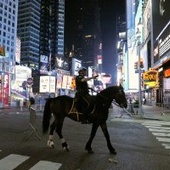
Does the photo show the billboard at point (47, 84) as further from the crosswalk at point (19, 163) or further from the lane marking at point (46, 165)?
the lane marking at point (46, 165)

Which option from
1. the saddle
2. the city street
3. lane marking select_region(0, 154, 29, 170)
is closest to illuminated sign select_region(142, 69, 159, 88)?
the city street

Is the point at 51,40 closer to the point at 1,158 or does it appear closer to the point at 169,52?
the point at 169,52

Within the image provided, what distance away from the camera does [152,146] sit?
34.4 feet

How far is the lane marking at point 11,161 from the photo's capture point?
7.09 m

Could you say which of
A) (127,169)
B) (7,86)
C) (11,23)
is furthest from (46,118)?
(11,23)

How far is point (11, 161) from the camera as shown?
7.62 m

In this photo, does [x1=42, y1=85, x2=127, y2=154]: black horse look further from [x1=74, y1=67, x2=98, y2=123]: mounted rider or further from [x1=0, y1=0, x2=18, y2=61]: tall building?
[x1=0, y1=0, x2=18, y2=61]: tall building

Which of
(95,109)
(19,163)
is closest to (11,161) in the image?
(19,163)

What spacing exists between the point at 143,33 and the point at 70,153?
75.8 metres

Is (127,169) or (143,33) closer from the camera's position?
(127,169)

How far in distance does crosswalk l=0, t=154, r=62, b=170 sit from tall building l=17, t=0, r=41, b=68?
16037cm

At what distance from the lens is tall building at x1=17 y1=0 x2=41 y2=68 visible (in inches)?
6599

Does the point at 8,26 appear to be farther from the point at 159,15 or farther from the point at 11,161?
the point at 11,161

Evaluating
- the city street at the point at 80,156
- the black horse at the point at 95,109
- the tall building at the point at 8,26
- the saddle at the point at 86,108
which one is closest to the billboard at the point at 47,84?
the city street at the point at 80,156
